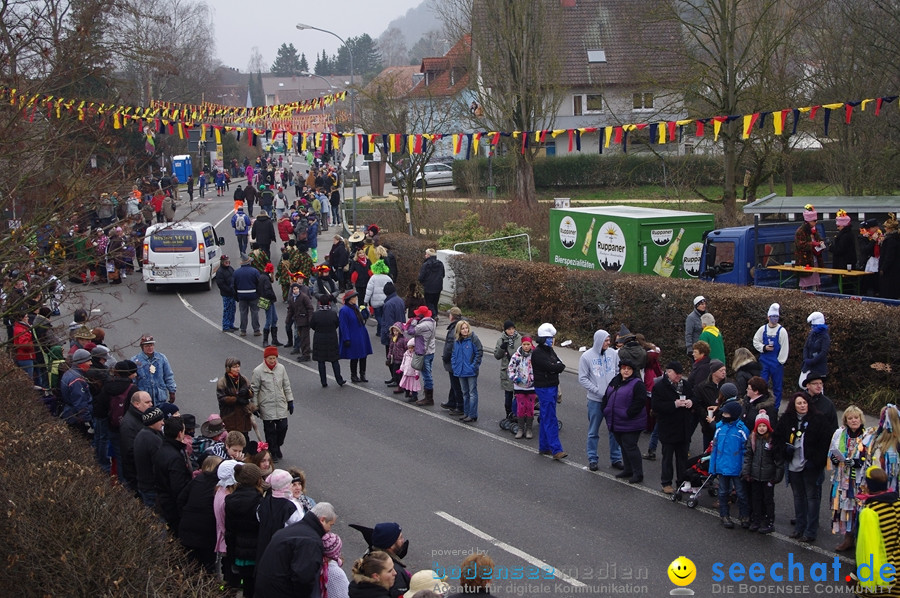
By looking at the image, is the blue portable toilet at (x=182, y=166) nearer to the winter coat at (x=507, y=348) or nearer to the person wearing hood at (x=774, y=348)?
the winter coat at (x=507, y=348)

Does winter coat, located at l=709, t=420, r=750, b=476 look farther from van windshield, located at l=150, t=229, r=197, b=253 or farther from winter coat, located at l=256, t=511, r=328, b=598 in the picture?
van windshield, located at l=150, t=229, r=197, b=253

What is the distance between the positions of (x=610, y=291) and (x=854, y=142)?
14.5 meters

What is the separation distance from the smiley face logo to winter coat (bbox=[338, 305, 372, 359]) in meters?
8.05

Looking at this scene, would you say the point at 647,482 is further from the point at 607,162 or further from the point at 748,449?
the point at 607,162

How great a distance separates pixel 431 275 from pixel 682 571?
12336 mm

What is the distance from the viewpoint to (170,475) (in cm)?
841

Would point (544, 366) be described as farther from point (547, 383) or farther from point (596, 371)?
point (596, 371)

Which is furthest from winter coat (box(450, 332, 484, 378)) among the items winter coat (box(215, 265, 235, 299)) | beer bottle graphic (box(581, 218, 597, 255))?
beer bottle graphic (box(581, 218, 597, 255))

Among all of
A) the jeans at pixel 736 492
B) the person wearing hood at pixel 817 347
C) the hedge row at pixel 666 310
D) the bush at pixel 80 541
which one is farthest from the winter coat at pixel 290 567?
the hedge row at pixel 666 310

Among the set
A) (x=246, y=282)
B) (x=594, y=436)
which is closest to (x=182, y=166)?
(x=246, y=282)

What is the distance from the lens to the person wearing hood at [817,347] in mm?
12570

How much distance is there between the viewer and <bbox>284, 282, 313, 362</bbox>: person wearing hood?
681 inches

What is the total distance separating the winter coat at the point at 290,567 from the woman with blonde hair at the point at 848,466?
5.03m

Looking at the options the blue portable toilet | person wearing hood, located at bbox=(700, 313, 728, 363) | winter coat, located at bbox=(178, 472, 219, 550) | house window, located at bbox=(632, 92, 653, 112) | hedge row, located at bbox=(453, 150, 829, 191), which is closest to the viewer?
winter coat, located at bbox=(178, 472, 219, 550)
